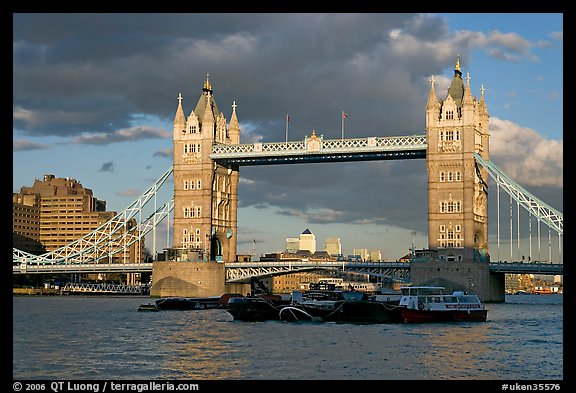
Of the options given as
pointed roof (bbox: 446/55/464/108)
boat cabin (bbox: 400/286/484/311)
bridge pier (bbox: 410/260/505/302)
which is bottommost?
boat cabin (bbox: 400/286/484/311)

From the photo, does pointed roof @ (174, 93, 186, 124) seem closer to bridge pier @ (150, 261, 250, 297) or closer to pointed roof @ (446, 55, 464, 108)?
bridge pier @ (150, 261, 250, 297)

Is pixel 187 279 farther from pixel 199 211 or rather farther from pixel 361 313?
pixel 361 313

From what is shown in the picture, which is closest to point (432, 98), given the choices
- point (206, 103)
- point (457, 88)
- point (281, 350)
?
point (457, 88)

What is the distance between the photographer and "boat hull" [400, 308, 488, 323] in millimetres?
80188

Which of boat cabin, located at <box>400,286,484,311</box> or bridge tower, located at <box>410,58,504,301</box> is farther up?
bridge tower, located at <box>410,58,504,301</box>

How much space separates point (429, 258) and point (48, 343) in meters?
76.1

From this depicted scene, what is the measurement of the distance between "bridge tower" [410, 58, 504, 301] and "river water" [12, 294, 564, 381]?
40.1 m

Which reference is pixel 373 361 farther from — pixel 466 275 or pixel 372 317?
pixel 466 275

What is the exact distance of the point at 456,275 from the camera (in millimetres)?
121688

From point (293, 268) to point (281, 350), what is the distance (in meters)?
88.5

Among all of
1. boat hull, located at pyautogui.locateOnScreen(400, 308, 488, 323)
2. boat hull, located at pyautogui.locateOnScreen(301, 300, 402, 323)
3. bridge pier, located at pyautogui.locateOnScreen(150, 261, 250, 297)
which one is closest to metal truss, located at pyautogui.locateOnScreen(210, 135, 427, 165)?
bridge pier, located at pyautogui.locateOnScreen(150, 261, 250, 297)

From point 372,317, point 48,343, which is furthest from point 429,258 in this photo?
point 48,343

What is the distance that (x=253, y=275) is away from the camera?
140m
